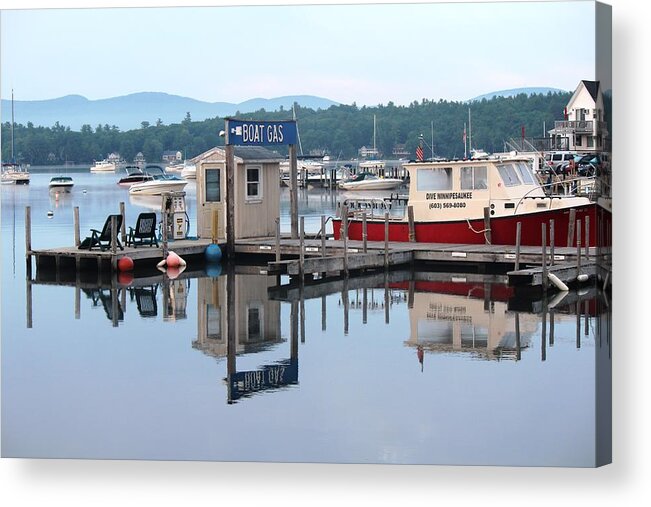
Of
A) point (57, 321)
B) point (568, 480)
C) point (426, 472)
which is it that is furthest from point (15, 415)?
point (57, 321)

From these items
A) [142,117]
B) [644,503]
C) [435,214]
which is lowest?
[644,503]

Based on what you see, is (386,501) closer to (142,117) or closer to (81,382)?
(81,382)

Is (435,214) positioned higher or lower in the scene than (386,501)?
higher

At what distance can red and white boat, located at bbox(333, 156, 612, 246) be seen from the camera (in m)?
26.1

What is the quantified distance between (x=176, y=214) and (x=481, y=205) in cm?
672

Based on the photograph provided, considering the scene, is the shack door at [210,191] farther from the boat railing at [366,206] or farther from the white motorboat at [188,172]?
the white motorboat at [188,172]

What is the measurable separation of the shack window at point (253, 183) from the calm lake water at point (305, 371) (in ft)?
10.3

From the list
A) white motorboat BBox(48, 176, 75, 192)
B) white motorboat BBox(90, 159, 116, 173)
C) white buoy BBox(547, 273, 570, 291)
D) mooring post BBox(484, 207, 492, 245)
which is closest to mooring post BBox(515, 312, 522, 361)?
white buoy BBox(547, 273, 570, 291)

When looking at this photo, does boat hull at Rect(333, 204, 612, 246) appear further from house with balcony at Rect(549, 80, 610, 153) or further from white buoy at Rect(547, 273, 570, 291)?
white buoy at Rect(547, 273, 570, 291)

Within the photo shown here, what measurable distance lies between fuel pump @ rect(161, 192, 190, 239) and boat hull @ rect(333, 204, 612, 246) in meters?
4.11

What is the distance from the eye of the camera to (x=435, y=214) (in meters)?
27.7

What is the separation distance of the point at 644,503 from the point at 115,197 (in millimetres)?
69544

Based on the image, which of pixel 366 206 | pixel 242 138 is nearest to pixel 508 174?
pixel 242 138

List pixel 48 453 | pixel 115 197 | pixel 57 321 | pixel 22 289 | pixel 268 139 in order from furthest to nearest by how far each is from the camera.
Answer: pixel 115 197, pixel 268 139, pixel 22 289, pixel 57 321, pixel 48 453
